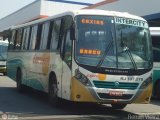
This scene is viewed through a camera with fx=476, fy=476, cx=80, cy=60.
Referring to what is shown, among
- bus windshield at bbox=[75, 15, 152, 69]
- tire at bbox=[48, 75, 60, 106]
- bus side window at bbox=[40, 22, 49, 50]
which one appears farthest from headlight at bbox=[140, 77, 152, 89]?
bus side window at bbox=[40, 22, 49, 50]

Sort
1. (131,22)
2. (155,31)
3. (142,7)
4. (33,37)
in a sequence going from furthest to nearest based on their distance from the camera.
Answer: (142,7)
(155,31)
(33,37)
(131,22)

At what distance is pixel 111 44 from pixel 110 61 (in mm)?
482

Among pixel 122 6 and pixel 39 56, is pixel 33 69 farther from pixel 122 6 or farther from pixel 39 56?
pixel 122 6

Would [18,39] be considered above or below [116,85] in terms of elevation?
above

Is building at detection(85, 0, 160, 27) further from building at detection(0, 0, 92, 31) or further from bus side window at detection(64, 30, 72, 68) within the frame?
building at detection(0, 0, 92, 31)

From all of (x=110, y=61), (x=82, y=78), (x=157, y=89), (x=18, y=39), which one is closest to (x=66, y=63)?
(x=82, y=78)

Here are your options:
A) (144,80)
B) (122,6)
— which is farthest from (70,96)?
(122,6)

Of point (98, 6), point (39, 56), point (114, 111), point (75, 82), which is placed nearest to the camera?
point (75, 82)

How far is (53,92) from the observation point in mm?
14094

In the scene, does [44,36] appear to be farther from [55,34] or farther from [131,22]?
[131,22]

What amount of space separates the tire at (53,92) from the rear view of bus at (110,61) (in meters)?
1.70

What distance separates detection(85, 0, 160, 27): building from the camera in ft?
89.4

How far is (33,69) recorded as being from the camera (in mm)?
16781

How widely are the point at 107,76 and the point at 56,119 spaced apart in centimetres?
180
